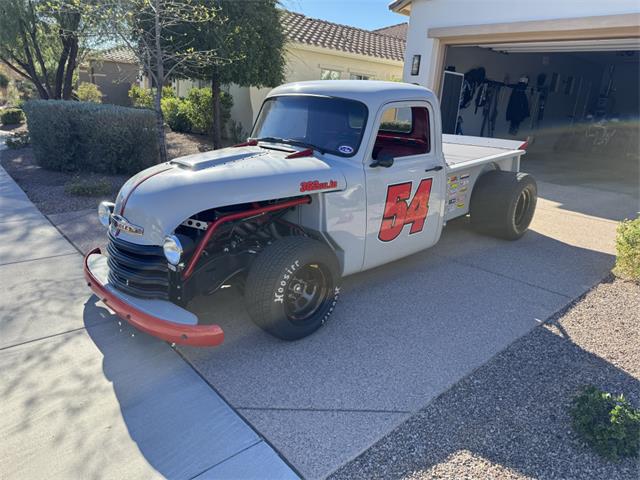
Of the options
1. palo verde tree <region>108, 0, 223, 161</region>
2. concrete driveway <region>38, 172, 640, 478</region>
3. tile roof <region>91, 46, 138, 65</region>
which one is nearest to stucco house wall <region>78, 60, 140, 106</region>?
Result: tile roof <region>91, 46, 138, 65</region>

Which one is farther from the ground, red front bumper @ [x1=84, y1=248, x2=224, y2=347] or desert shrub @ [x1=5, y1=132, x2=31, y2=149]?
red front bumper @ [x1=84, y1=248, x2=224, y2=347]

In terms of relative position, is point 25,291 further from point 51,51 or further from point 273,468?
point 51,51

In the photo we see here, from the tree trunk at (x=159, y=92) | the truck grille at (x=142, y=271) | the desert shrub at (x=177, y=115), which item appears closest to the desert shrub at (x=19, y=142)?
the desert shrub at (x=177, y=115)

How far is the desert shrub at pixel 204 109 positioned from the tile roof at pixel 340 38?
3.00 meters

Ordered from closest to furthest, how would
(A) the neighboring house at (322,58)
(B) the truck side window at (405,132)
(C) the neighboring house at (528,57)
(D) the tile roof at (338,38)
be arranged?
(B) the truck side window at (405,132), (C) the neighboring house at (528,57), (A) the neighboring house at (322,58), (D) the tile roof at (338,38)

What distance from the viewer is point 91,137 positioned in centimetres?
892

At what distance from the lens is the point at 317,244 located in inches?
143

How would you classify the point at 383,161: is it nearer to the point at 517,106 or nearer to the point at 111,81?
the point at 517,106

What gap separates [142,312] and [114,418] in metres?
0.69

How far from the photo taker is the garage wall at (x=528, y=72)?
14.3 meters

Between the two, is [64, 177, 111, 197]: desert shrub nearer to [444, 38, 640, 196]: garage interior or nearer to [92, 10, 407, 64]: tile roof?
[92, 10, 407, 64]: tile roof

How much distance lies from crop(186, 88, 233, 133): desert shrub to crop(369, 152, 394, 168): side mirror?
38.6ft

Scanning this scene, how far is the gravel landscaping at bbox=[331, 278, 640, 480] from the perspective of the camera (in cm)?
255

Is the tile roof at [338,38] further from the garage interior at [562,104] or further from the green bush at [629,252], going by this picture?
the green bush at [629,252]
